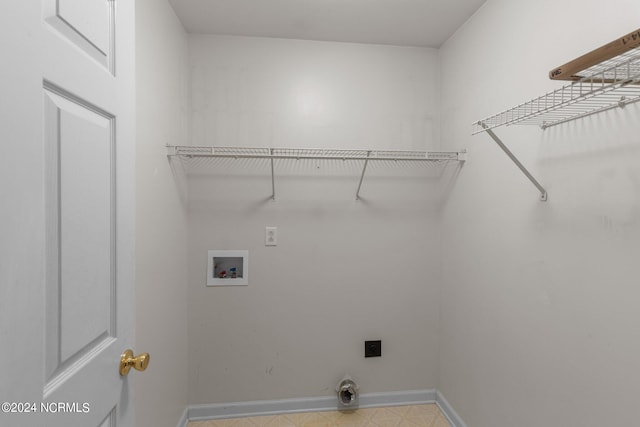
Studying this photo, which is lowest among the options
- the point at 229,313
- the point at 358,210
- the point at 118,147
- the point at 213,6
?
the point at 229,313

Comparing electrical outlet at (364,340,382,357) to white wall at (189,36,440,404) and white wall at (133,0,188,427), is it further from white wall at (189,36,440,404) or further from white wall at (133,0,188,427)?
white wall at (133,0,188,427)

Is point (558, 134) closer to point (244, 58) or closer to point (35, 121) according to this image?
point (35, 121)

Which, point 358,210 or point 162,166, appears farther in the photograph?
point 358,210

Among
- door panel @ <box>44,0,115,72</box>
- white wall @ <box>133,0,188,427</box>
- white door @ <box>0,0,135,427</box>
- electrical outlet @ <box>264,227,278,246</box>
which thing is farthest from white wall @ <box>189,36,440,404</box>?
door panel @ <box>44,0,115,72</box>

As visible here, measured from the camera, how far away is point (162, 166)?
5.36 ft

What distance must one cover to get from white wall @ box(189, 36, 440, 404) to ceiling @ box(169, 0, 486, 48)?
3.4 inches

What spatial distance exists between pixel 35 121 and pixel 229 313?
5.55 feet

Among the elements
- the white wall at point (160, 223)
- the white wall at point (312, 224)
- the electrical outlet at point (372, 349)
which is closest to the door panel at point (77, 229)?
the white wall at point (160, 223)

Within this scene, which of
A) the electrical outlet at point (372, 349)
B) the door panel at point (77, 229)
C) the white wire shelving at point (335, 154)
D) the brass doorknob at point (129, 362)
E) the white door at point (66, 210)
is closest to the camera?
the white door at point (66, 210)

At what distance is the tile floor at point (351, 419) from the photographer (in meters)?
1.99

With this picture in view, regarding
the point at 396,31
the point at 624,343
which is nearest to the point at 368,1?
the point at 396,31

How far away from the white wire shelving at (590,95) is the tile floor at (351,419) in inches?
60.9

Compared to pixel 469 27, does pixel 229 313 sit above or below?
below

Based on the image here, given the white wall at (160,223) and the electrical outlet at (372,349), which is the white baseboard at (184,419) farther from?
the electrical outlet at (372,349)
